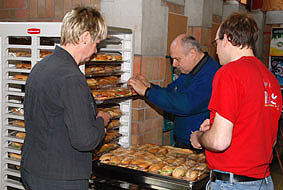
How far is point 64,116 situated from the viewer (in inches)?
63.1

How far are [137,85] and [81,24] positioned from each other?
3.29 feet

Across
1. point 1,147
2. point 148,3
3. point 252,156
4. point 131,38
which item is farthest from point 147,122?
point 252,156

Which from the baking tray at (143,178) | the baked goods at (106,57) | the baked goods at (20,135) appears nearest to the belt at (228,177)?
the baking tray at (143,178)

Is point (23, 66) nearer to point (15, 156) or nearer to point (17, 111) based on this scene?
point (17, 111)

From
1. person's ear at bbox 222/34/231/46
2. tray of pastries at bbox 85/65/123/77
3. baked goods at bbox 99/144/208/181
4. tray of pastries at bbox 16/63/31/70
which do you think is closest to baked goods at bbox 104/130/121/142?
baked goods at bbox 99/144/208/181

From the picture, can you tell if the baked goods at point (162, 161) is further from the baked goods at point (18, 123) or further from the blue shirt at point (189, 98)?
the baked goods at point (18, 123)

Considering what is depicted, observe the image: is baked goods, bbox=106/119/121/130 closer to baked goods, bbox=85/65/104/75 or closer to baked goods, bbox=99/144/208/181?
baked goods, bbox=99/144/208/181

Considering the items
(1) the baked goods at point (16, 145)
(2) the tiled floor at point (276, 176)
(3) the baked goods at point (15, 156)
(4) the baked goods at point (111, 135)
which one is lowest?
(2) the tiled floor at point (276, 176)

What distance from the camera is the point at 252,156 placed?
5.48ft

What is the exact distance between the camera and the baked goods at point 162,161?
2.14 meters

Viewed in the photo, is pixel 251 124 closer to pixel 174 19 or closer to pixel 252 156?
pixel 252 156

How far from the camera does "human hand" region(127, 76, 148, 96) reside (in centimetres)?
263

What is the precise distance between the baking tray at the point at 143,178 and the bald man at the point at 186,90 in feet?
2.21

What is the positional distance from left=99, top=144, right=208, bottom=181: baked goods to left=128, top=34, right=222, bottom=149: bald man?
11.9 inches
